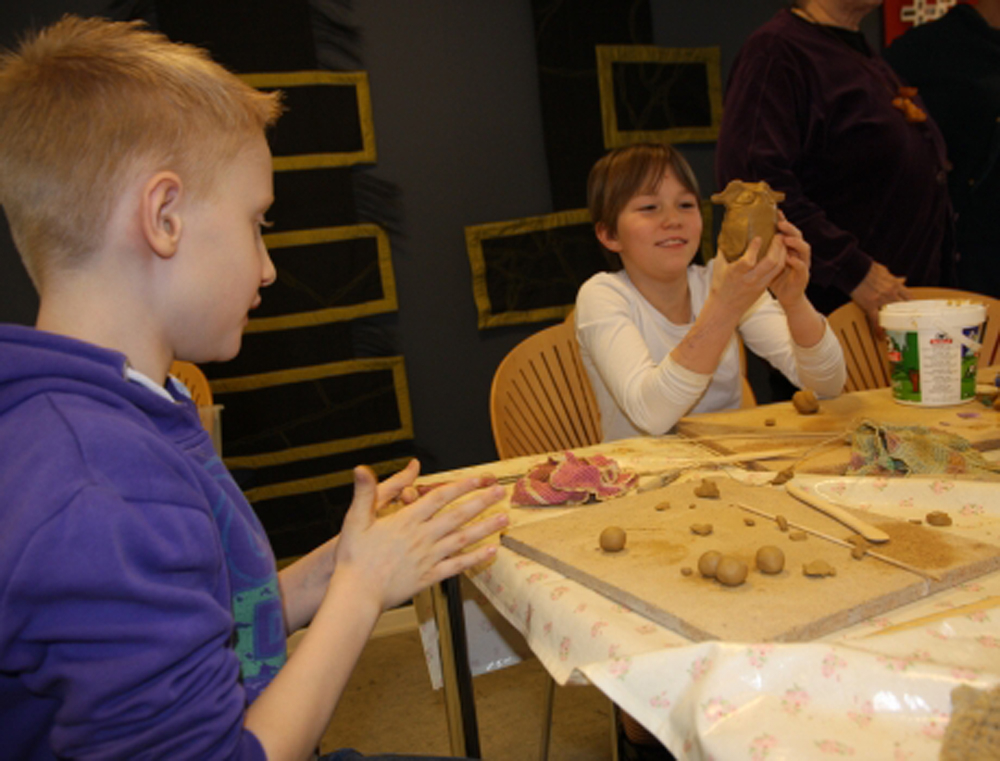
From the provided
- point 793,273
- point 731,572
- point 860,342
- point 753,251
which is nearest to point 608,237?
point 793,273

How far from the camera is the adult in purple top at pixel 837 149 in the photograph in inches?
81.9

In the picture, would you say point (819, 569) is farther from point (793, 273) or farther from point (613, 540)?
point (793, 273)

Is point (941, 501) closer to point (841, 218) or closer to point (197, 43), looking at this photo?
point (841, 218)

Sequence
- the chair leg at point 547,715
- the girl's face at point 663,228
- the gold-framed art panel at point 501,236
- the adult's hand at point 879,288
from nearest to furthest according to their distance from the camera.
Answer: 1. the chair leg at point 547,715
2. the girl's face at point 663,228
3. the adult's hand at point 879,288
4. the gold-framed art panel at point 501,236

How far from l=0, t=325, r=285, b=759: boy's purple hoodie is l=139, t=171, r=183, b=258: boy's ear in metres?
0.11

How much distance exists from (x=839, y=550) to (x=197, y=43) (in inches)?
98.7

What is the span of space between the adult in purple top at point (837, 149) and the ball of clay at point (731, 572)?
147 centimetres

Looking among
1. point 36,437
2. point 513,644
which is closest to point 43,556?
point 36,437

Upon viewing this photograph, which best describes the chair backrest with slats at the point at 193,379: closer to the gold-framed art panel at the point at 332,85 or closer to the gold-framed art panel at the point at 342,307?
the gold-framed art panel at the point at 342,307

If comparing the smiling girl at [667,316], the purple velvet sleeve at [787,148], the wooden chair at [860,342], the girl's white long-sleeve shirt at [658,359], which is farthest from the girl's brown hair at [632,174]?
the wooden chair at [860,342]

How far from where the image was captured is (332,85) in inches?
109

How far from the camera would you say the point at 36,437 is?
64cm

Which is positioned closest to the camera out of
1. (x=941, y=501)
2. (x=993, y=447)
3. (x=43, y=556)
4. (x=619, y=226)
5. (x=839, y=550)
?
(x=43, y=556)

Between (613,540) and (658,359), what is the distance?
1.10 meters
